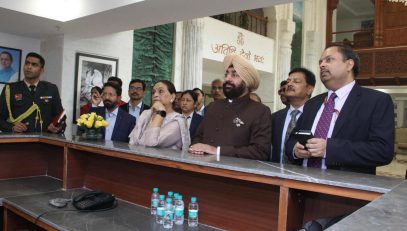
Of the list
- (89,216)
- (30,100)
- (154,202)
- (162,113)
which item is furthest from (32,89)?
(154,202)

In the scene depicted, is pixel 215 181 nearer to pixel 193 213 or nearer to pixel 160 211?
pixel 193 213

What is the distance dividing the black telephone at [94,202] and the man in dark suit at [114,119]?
1122mm

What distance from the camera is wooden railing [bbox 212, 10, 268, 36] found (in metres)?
10.5

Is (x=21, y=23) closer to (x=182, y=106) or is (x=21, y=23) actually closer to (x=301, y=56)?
(x=182, y=106)

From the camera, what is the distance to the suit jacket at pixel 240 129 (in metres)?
2.16

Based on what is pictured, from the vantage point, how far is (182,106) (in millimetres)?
4156

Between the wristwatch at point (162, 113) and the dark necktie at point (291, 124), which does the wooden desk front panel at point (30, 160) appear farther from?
the dark necktie at point (291, 124)

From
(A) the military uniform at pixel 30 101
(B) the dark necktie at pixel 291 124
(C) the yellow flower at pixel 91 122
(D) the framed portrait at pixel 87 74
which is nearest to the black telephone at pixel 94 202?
(C) the yellow flower at pixel 91 122

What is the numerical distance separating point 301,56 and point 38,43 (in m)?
9.48

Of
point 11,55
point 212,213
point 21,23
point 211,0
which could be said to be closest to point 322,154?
point 212,213

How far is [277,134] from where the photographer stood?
2.66m

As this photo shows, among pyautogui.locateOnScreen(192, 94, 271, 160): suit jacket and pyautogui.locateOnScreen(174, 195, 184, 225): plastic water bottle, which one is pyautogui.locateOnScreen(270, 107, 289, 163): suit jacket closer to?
pyautogui.locateOnScreen(192, 94, 271, 160): suit jacket

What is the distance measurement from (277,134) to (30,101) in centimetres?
232

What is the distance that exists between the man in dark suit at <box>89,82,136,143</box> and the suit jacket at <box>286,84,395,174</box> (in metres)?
1.80
